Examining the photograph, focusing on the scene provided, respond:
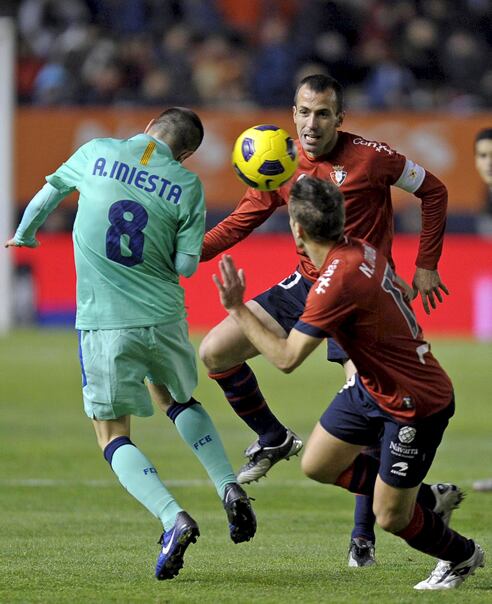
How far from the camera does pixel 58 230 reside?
23031 mm

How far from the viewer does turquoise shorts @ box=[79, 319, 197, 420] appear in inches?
268

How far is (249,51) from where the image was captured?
2472 cm

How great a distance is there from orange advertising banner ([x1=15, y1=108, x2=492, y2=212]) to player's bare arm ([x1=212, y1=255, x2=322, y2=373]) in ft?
54.7

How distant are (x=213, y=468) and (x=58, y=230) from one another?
53.2 feet

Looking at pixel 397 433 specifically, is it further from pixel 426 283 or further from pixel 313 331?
pixel 426 283

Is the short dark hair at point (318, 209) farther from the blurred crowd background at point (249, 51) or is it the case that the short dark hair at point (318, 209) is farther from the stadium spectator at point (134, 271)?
the blurred crowd background at point (249, 51)

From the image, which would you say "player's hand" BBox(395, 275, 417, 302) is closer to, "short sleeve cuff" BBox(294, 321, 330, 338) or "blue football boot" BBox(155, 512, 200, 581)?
"short sleeve cuff" BBox(294, 321, 330, 338)

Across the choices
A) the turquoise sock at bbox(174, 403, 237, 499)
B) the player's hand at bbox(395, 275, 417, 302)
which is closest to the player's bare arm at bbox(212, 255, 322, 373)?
the player's hand at bbox(395, 275, 417, 302)

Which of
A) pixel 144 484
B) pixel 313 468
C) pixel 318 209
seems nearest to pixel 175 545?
pixel 144 484

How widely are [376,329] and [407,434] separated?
0.56m

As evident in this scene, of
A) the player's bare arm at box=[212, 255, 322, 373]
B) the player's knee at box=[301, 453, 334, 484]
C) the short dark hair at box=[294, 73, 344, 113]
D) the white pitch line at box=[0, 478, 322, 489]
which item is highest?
the short dark hair at box=[294, 73, 344, 113]

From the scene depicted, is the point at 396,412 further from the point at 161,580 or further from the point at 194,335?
the point at 194,335

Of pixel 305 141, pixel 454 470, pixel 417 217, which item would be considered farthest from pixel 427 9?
pixel 305 141

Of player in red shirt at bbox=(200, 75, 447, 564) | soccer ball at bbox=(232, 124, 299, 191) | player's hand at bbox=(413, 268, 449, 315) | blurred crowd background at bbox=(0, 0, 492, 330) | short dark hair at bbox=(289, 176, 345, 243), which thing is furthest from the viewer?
blurred crowd background at bbox=(0, 0, 492, 330)
